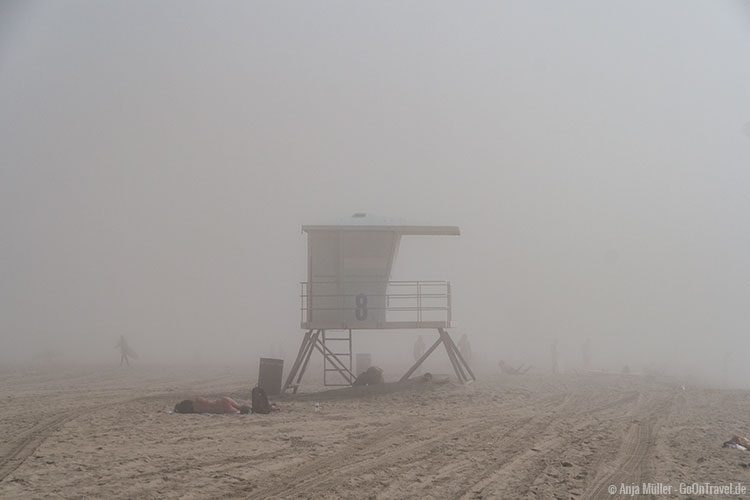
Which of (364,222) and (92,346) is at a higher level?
(364,222)

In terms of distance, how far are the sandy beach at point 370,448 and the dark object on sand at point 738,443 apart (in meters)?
0.25

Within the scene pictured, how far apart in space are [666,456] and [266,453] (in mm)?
6713

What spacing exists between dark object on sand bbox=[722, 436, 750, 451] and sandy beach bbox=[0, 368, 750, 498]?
25 cm

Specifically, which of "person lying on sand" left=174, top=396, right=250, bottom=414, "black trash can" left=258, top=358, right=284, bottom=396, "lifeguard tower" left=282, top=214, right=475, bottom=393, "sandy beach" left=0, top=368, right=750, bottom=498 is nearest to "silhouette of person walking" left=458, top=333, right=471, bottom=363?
"lifeguard tower" left=282, top=214, right=475, bottom=393

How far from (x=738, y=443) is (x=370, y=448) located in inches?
266

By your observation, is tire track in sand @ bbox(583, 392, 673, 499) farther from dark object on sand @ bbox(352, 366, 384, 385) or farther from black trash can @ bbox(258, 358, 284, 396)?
black trash can @ bbox(258, 358, 284, 396)

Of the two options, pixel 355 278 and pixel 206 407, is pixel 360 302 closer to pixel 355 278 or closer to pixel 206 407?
pixel 355 278

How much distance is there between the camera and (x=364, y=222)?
76.0ft

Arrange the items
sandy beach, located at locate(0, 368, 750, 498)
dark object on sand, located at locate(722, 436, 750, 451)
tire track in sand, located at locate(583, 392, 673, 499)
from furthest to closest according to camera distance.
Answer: dark object on sand, located at locate(722, 436, 750, 451) → tire track in sand, located at locate(583, 392, 673, 499) → sandy beach, located at locate(0, 368, 750, 498)

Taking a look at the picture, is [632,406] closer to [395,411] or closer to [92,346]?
[395,411]

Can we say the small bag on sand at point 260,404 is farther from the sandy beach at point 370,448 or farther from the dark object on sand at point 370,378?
the dark object on sand at point 370,378

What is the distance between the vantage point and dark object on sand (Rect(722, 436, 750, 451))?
37.4 ft

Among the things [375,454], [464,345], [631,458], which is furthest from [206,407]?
[464,345]

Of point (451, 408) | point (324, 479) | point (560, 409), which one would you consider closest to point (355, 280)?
point (451, 408)
